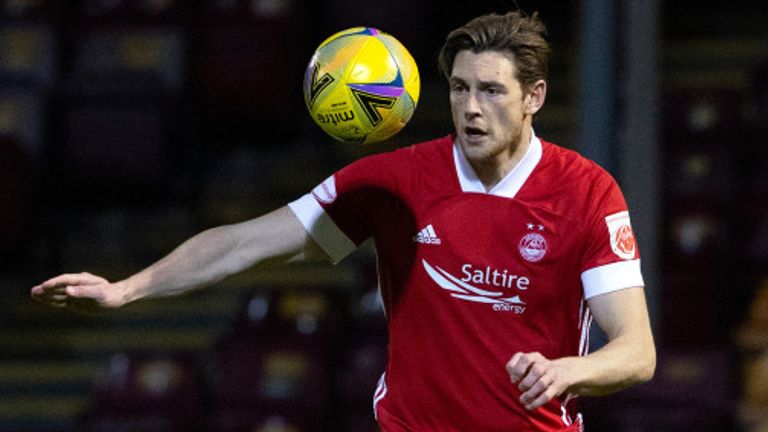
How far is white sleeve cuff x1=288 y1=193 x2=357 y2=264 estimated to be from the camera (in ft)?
14.7

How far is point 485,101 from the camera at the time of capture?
420 centimetres

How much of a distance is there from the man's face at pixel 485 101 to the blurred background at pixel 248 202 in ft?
8.45

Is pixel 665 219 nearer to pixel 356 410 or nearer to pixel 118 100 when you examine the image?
pixel 356 410

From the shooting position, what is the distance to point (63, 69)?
8789mm

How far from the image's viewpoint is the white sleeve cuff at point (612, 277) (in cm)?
419

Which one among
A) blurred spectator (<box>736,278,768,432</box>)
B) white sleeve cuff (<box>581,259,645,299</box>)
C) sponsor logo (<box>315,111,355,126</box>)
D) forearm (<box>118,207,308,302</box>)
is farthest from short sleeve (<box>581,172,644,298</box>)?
blurred spectator (<box>736,278,768,432</box>)

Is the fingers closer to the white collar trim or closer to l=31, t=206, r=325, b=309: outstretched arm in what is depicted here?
l=31, t=206, r=325, b=309: outstretched arm

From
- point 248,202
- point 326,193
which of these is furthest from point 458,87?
point 248,202

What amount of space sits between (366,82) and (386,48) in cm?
16

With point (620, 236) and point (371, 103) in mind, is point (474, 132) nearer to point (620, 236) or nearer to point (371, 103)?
point (371, 103)

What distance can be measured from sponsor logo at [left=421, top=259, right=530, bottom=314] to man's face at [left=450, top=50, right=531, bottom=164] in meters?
0.28

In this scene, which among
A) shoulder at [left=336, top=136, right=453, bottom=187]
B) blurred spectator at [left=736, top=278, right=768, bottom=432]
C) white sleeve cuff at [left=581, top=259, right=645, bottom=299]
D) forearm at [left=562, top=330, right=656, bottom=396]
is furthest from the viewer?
blurred spectator at [left=736, top=278, right=768, bottom=432]

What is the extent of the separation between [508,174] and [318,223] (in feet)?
1.69

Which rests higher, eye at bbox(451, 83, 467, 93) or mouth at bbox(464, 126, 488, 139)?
eye at bbox(451, 83, 467, 93)
